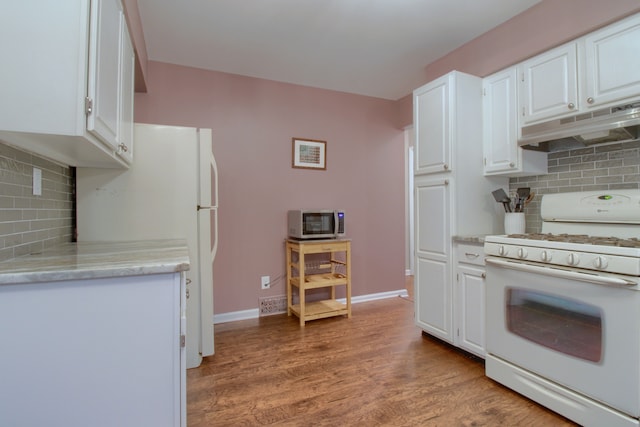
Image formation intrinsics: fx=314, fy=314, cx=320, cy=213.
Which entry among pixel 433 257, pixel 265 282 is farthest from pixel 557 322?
pixel 265 282

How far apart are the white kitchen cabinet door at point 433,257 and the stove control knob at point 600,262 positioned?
3.05ft

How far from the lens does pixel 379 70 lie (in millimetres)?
3109

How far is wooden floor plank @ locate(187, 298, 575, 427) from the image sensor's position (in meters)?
1.63

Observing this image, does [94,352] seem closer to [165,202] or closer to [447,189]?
[165,202]

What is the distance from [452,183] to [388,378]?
142 cm

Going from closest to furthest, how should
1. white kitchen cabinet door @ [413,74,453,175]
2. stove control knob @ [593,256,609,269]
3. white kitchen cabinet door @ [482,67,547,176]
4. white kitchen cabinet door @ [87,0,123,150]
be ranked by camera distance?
white kitchen cabinet door @ [87,0,123,150] < stove control knob @ [593,256,609,269] < white kitchen cabinet door @ [482,67,547,176] < white kitchen cabinet door @ [413,74,453,175]

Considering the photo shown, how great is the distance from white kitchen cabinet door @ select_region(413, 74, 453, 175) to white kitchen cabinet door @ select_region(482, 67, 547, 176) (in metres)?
0.33

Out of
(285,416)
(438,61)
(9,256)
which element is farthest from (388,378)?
(438,61)

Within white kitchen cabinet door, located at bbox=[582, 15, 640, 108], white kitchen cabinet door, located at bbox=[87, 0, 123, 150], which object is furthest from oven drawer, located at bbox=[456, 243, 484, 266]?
white kitchen cabinet door, located at bbox=[87, 0, 123, 150]

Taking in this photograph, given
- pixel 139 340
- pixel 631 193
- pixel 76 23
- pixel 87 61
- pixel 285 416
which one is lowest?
pixel 285 416

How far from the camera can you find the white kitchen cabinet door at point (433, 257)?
92.7 inches

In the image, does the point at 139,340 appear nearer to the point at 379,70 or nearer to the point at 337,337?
the point at 337,337

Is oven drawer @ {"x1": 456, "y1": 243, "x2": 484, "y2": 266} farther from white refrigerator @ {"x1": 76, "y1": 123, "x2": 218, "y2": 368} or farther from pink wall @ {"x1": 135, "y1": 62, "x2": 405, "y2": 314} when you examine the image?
white refrigerator @ {"x1": 76, "y1": 123, "x2": 218, "y2": 368}

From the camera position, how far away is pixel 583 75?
186 centimetres
